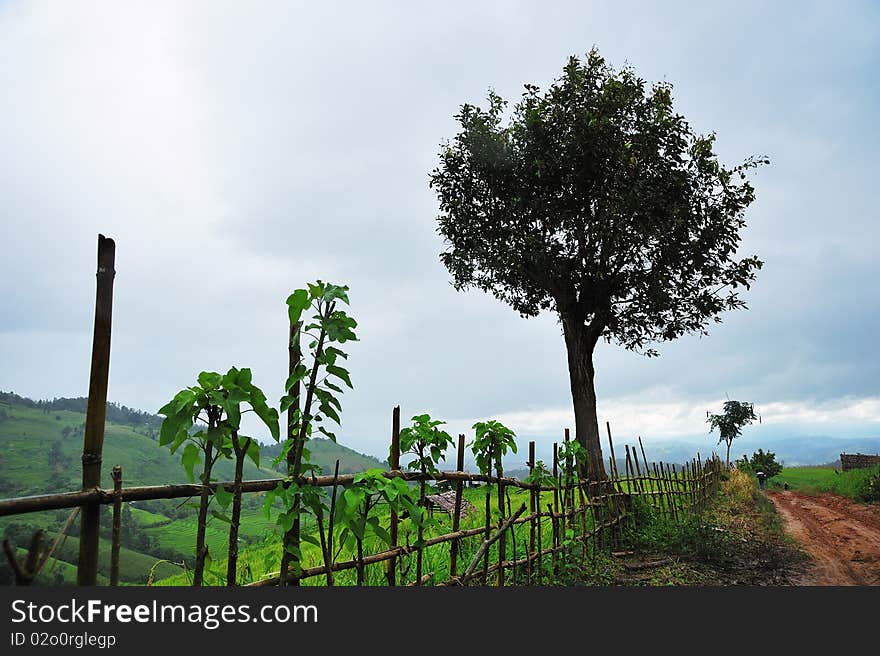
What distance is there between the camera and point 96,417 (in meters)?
2.38

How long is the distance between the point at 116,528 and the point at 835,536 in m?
13.9

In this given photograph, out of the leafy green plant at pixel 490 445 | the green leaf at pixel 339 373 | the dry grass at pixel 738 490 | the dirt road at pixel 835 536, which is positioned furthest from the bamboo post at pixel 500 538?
the dry grass at pixel 738 490

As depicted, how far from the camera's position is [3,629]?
2227 millimetres

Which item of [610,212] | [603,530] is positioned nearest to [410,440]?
[603,530]

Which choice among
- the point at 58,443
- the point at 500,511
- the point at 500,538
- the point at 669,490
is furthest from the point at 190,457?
the point at 58,443

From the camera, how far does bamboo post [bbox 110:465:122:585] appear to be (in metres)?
2.38

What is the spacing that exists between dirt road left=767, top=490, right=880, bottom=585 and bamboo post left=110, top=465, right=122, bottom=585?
8.98m

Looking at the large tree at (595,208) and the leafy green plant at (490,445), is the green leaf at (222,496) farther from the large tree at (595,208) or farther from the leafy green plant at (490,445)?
the large tree at (595,208)

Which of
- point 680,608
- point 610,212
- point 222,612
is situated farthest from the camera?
point 610,212

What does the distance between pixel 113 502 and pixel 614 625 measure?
8.42 feet

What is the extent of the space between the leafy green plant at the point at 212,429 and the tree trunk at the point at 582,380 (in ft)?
33.2

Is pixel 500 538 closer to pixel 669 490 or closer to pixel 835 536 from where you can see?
pixel 669 490

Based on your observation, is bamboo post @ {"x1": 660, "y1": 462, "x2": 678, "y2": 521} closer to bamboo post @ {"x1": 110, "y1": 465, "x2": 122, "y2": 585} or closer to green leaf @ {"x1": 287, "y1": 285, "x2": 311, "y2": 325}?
green leaf @ {"x1": 287, "y1": 285, "x2": 311, "y2": 325}

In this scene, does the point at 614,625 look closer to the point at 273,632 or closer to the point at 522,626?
the point at 522,626
